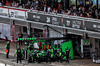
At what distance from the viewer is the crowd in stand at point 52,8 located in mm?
29844

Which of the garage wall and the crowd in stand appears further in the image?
the garage wall

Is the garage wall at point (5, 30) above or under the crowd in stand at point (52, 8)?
under

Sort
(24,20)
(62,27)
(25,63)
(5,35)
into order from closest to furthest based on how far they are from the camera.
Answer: (25,63) → (62,27) → (24,20) → (5,35)

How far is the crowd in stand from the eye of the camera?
1175 inches

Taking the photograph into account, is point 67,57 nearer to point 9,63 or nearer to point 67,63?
point 67,63

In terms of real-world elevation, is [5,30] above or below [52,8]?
below

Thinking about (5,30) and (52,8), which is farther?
(5,30)

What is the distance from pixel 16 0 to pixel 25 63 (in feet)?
41.1

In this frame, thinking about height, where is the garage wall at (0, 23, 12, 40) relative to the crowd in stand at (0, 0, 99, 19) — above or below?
below

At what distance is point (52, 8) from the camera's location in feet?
109

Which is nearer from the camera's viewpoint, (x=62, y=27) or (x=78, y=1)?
(x=62, y=27)

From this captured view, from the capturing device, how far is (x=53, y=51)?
28.4 m

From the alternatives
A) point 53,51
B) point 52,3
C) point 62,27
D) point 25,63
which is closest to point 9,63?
point 25,63

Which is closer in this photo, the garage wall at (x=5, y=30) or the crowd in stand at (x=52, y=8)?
the crowd in stand at (x=52, y=8)
